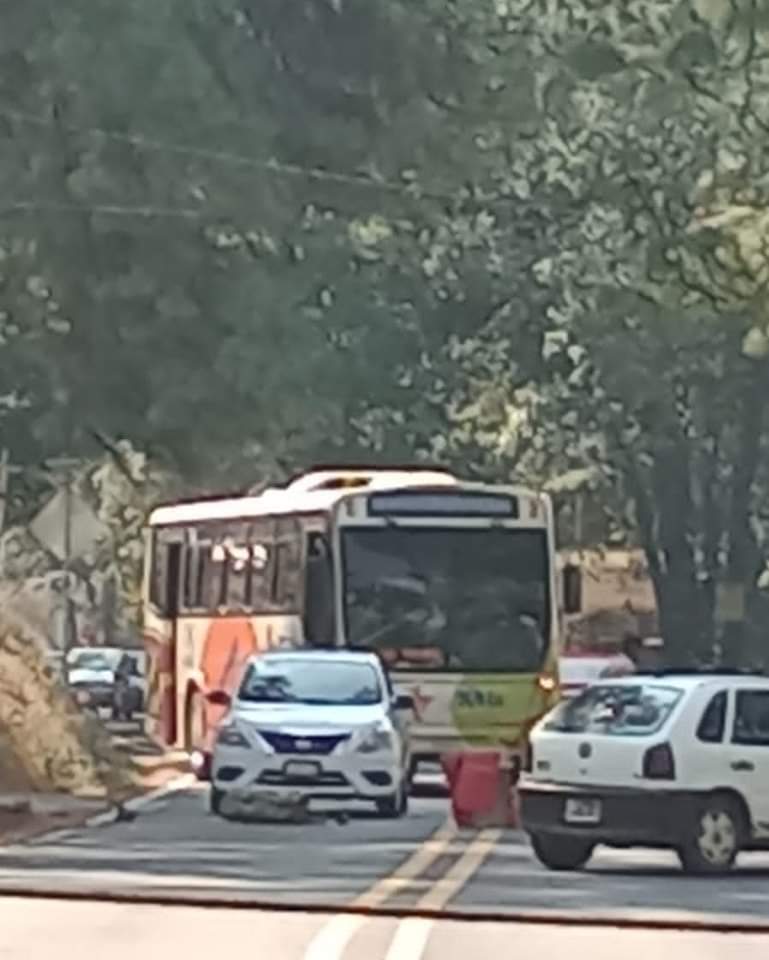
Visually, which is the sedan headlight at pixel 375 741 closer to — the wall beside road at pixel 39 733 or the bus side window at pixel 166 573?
the wall beside road at pixel 39 733

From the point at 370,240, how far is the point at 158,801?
16402mm

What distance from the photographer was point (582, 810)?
25.4 m

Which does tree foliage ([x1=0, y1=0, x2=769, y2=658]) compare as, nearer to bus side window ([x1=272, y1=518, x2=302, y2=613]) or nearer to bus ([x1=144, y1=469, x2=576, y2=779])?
bus ([x1=144, y1=469, x2=576, y2=779])

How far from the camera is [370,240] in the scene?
50094mm

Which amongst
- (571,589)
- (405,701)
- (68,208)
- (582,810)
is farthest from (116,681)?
(582,810)

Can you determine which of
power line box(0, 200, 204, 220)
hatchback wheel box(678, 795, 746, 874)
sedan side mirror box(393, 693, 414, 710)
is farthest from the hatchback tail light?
power line box(0, 200, 204, 220)

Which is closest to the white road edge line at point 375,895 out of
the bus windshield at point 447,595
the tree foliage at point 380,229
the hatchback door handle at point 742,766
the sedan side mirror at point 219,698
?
the hatchback door handle at point 742,766

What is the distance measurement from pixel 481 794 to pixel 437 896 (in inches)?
351

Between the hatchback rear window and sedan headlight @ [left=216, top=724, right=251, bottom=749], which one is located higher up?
the hatchback rear window

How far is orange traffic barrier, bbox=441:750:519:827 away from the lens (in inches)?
1244

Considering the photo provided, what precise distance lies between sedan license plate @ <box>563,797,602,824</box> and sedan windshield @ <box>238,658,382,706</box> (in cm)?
669

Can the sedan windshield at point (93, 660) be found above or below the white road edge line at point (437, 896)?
above

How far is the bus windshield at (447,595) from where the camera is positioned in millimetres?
37219

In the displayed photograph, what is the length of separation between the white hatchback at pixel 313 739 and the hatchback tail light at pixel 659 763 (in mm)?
6289
